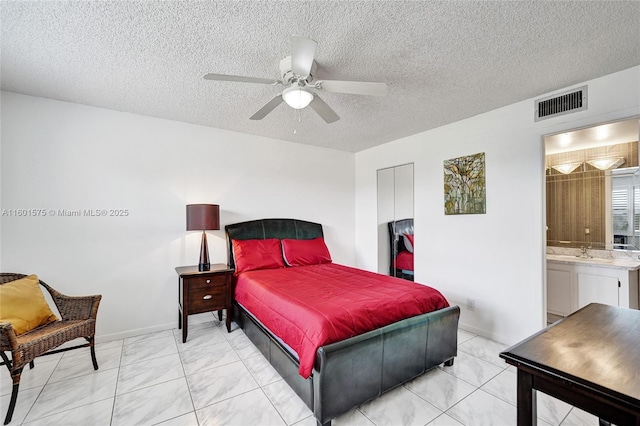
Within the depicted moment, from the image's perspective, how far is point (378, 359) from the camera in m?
1.94

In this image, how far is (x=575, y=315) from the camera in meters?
1.49

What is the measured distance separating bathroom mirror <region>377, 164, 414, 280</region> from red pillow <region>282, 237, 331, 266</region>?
107cm

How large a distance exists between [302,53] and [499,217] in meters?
2.69

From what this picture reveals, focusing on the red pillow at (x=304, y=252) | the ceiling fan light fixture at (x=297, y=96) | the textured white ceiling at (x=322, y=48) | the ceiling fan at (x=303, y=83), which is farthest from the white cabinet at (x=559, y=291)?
the ceiling fan light fixture at (x=297, y=96)

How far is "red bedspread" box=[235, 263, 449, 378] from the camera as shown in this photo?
73.0 inches

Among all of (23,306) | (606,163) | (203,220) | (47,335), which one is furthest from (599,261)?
(23,306)

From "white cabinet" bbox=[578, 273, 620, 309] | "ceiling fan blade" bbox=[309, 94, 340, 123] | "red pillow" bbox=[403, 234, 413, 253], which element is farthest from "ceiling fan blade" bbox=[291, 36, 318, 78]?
"white cabinet" bbox=[578, 273, 620, 309]

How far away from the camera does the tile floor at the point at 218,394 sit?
6.06 ft

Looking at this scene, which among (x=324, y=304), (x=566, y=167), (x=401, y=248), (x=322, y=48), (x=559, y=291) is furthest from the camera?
(x=401, y=248)

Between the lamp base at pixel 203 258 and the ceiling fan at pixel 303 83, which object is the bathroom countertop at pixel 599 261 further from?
the lamp base at pixel 203 258

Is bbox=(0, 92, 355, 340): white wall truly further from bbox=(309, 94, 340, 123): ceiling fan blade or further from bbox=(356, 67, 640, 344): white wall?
bbox=(356, 67, 640, 344): white wall

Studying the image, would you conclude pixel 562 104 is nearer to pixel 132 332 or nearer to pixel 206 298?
pixel 206 298

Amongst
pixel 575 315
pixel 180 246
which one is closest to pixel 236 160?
pixel 180 246

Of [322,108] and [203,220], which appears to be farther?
[203,220]
